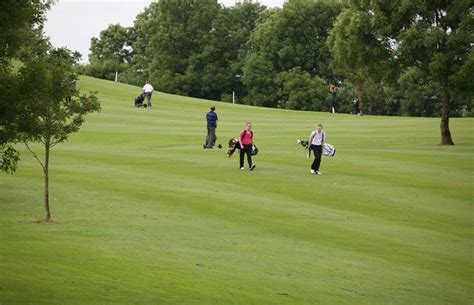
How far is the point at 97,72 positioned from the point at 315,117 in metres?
62.2

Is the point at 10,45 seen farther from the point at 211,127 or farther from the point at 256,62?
the point at 256,62

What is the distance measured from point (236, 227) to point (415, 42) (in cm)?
2650

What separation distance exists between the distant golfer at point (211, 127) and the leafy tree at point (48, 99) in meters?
18.6

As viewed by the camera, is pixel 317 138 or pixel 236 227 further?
pixel 317 138

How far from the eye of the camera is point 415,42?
47.9 meters

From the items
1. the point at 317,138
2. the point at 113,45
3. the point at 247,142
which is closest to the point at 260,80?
the point at 113,45

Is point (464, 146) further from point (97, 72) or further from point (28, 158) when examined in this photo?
point (97, 72)

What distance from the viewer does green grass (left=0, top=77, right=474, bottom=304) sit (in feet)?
59.0

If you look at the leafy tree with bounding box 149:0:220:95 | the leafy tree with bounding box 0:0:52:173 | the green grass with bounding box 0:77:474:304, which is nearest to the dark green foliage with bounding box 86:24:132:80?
the leafy tree with bounding box 149:0:220:95

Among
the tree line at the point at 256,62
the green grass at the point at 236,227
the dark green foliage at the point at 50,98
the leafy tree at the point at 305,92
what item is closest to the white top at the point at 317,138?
the green grass at the point at 236,227

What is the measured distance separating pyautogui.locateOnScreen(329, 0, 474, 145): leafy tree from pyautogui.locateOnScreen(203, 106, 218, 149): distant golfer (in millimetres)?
11652

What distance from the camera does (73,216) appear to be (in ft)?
79.9

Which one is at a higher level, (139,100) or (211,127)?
(139,100)

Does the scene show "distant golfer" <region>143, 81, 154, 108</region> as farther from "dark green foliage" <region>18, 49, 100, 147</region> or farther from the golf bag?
"dark green foliage" <region>18, 49, 100, 147</region>
